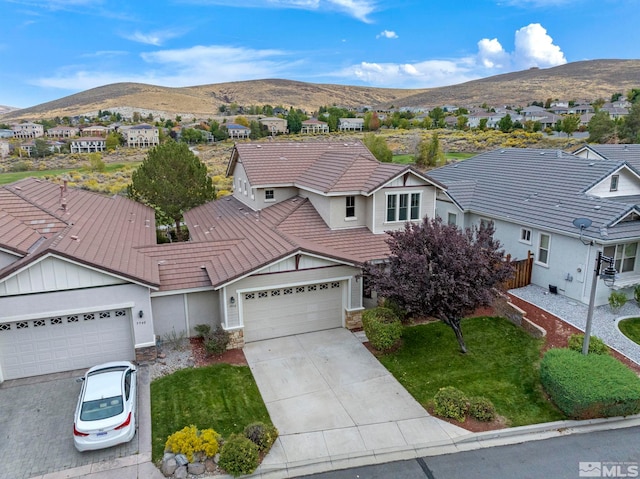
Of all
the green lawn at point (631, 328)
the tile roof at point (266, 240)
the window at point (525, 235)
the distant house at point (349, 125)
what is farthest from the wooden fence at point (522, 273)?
the distant house at point (349, 125)

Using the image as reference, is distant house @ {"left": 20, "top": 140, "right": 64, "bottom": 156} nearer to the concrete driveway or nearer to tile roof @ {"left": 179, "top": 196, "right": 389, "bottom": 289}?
tile roof @ {"left": 179, "top": 196, "right": 389, "bottom": 289}

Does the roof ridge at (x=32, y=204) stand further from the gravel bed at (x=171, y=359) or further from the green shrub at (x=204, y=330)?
the green shrub at (x=204, y=330)

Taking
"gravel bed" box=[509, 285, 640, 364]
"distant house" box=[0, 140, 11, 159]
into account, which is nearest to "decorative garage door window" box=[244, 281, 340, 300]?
"gravel bed" box=[509, 285, 640, 364]

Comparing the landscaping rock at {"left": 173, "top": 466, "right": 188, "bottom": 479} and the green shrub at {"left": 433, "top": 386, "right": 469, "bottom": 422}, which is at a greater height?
the green shrub at {"left": 433, "top": 386, "right": 469, "bottom": 422}

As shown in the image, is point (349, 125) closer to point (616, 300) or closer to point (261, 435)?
point (616, 300)

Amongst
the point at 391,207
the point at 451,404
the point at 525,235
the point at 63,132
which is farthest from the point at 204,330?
the point at 63,132

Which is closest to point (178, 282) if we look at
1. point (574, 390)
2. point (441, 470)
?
point (441, 470)

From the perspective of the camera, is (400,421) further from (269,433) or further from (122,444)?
(122,444)
